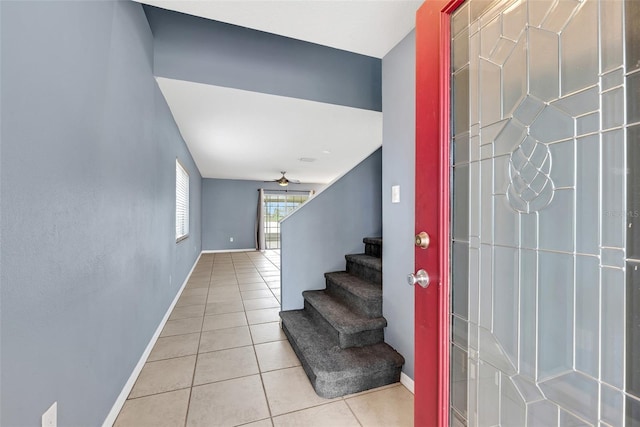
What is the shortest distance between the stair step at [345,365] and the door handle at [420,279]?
3.14 feet

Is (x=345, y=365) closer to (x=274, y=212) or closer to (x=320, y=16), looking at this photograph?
(x=320, y=16)

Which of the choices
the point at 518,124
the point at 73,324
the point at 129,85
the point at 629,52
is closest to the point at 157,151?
the point at 129,85

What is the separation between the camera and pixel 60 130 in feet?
3.22

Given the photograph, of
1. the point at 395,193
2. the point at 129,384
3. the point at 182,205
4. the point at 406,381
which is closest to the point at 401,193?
the point at 395,193

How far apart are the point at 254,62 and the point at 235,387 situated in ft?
8.76

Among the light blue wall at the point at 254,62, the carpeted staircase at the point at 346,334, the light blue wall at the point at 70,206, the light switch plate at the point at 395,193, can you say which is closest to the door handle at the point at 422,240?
the light switch plate at the point at 395,193

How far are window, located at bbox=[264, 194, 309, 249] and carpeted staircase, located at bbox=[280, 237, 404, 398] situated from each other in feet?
20.0

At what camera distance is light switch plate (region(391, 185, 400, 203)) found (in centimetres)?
183

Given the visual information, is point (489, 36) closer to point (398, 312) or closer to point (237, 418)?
point (398, 312)

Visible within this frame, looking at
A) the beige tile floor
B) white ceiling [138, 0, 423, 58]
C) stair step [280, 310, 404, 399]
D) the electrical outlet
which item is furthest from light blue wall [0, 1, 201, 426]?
stair step [280, 310, 404, 399]

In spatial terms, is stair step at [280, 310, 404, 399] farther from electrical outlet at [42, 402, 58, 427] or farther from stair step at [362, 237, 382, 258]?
electrical outlet at [42, 402, 58, 427]

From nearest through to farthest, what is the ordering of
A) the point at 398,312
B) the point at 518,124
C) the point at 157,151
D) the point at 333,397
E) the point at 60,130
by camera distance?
1. the point at 518,124
2. the point at 60,130
3. the point at 333,397
4. the point at 398,312
5. the point at 157,151

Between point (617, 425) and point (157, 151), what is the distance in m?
2.99

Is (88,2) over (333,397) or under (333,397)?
over
